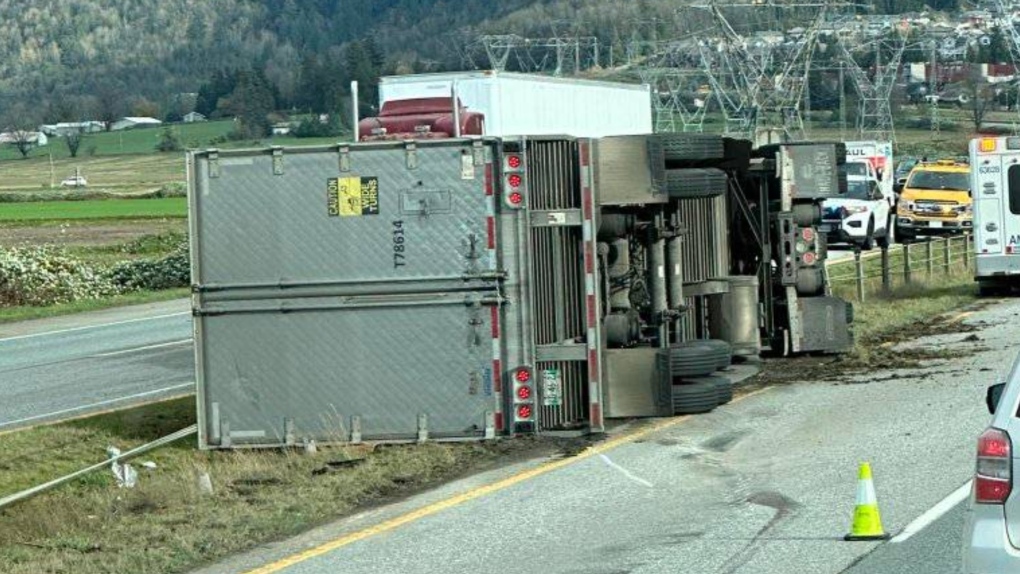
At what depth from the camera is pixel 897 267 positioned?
118ft

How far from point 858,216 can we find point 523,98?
22617mm

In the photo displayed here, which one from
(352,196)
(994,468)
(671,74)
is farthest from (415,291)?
(671,74)

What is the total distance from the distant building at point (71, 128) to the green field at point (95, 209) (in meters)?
64.3

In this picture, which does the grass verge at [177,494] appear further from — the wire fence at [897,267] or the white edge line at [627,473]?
the wire fence at [897,267]

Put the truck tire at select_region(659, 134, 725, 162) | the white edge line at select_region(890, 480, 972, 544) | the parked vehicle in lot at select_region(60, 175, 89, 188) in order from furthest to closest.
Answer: the parked vehicle in lot at select_region(60, 175, 89, 188) < the truck tire at select_region(659, 134, 725, 162) < the white edge line at select_region(890, 480, 972, 544)

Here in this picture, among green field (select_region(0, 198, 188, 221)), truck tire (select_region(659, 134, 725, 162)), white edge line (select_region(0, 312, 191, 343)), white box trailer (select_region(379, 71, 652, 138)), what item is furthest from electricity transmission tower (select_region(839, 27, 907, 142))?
truck tire (select_region(659, 134, 725, 162))

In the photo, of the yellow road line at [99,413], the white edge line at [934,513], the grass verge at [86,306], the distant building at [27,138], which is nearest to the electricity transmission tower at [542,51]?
the grass verge at [86,306]

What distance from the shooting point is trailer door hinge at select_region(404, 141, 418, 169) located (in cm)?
1448

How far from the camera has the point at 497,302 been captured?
47.5 ft

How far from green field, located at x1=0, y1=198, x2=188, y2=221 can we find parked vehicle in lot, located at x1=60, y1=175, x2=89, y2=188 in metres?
18.0

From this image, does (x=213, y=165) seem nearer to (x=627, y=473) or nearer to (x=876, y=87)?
(x=627, y=473)

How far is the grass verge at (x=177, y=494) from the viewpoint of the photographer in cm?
1092

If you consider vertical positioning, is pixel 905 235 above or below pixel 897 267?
above

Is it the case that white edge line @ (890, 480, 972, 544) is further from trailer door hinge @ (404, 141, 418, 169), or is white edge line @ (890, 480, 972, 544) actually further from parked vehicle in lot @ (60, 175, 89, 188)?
parked vehicle in lot @ (60, 175, 89, 188)
